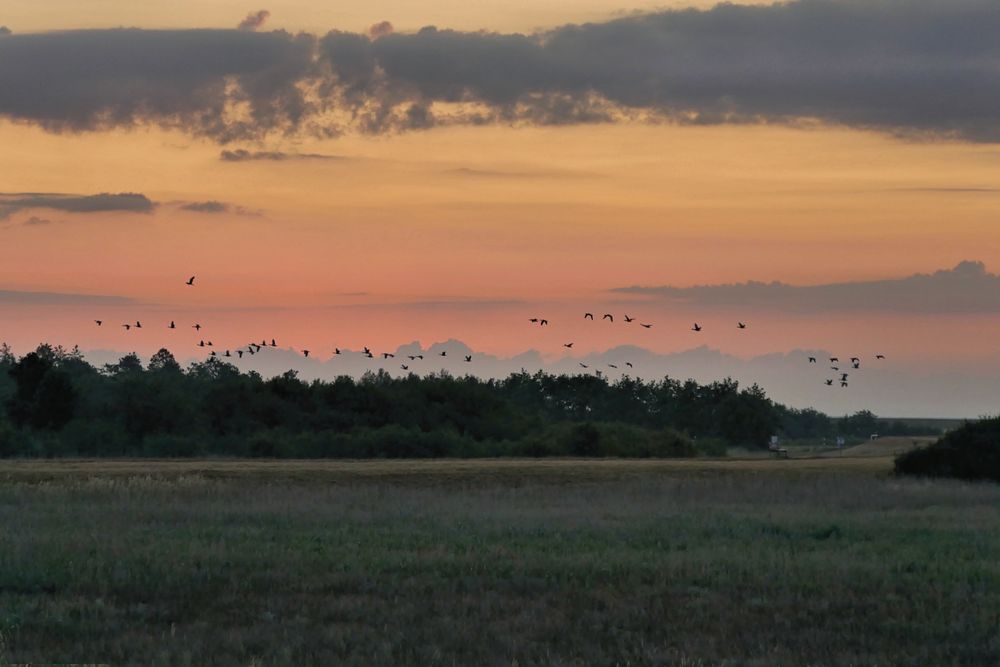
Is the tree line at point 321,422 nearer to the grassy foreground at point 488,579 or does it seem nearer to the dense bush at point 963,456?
→ the dense bush at point 963,456

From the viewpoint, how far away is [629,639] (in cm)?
1767

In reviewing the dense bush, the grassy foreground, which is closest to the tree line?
the dense bush

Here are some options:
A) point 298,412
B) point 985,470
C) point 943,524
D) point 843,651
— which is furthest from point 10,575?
point 298,412

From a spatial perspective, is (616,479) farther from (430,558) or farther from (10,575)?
(10,575)

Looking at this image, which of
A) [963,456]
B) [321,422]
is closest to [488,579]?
[963,456]

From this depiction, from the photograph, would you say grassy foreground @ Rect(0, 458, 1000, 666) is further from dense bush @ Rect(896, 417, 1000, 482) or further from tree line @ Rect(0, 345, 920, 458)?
tree line @ Rect(0, 345, 920, 458)

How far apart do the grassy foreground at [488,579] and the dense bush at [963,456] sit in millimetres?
10742

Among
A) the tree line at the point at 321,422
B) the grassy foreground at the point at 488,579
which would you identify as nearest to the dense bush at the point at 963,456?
the grassy foreground at the point at 488,579

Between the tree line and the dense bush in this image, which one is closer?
the dense bush

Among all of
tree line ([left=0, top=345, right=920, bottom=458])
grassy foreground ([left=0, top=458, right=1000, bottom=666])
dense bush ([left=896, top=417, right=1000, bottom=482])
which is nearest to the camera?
grassy foreground ([left=0, top=458, right=1000, bottom=666])

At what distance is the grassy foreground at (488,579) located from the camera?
1709 centimetres

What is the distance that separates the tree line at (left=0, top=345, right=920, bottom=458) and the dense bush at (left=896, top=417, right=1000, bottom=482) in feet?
81.8

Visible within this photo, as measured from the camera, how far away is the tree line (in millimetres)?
72438

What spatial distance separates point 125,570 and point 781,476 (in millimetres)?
31567
